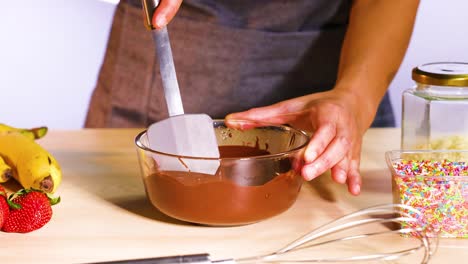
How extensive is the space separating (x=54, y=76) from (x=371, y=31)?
154 cm

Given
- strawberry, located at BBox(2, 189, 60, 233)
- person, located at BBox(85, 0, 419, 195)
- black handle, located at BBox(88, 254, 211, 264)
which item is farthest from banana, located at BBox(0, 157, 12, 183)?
person, located at BBox(85, 0, 419, 195)

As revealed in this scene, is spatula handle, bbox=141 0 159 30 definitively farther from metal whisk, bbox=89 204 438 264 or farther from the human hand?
metal whisk, bbox=89 204 438 264

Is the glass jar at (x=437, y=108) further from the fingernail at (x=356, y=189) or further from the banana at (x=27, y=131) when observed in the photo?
the banana at (x=27, y=131)

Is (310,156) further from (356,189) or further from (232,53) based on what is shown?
(232,53)

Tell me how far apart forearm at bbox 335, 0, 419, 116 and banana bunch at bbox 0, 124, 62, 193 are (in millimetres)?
395

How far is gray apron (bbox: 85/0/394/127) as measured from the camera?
1253mm

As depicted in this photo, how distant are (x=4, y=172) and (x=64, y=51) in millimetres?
1508

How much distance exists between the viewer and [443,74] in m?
0.83

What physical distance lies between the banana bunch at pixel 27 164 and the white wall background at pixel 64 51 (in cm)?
136

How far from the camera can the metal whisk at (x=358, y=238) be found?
687 mm

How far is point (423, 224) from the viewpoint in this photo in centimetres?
75

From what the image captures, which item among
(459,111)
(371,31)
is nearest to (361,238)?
(459,111)

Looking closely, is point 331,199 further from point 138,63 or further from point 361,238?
point 138,63

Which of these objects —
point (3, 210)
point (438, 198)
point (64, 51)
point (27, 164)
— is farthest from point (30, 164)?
point (64, 51)
